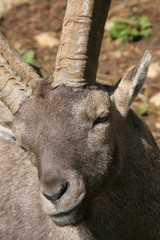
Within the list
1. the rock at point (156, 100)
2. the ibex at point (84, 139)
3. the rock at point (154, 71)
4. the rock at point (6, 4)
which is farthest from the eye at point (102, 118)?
the rock at point (6, 4)

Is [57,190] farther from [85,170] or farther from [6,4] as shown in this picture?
[6,4]

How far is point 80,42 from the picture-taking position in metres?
5.54

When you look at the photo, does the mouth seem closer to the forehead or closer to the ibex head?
the ibex head

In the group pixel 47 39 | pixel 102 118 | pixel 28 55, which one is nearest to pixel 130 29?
pixel 47 39

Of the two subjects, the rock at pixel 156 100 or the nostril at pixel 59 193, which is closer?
the nostril at pixel 59 193

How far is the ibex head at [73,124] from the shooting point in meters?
5.32

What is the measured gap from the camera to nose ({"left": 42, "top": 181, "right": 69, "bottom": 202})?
5.19 meters

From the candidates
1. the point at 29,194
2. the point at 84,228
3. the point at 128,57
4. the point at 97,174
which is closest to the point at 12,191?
the point at 29,194

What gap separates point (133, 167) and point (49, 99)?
1322 mm

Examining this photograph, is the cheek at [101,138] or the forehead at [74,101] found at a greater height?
the forehead at [74,101]

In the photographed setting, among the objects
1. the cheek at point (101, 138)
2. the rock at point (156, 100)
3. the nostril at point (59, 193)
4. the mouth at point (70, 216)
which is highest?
the cheek at point (101, 138)

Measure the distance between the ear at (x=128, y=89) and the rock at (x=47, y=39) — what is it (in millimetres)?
6107

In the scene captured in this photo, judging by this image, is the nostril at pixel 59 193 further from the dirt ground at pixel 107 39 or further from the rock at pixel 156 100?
the rock at pixel 156 100

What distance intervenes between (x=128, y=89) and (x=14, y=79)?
1.07m
